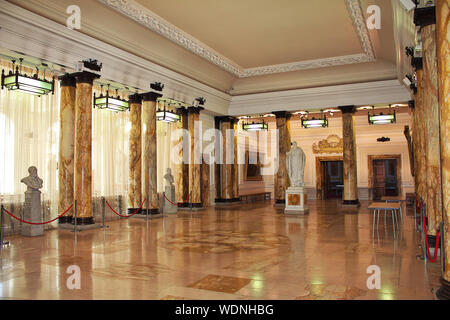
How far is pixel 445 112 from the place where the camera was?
151 inches

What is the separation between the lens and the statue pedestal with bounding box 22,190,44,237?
845 cm

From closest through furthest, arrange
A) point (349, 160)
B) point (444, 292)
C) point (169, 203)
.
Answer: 1. point (444, 292)
2. point (169, 203)
3. point (349, 160)

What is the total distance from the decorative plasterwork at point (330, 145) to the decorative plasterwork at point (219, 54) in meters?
7.73

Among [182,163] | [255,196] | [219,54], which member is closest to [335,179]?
[255,196]

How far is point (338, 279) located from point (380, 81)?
38.3ft

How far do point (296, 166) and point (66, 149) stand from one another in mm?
7594

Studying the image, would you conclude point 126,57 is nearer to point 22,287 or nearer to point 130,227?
point 130,227

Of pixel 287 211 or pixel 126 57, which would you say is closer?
pixel 126 57

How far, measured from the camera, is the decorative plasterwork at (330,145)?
2096cm

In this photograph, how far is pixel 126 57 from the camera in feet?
34.6

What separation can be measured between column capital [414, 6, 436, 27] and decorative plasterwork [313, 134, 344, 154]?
15562 millimetres

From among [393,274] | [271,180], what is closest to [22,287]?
[393,274]

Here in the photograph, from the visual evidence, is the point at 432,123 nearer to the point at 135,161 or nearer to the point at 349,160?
the point at 349,160

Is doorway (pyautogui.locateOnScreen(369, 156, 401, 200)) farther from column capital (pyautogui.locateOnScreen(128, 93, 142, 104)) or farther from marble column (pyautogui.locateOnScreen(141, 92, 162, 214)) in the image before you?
column capital (pyautogui.locateOnScreen(128, 93, 142, 104))
